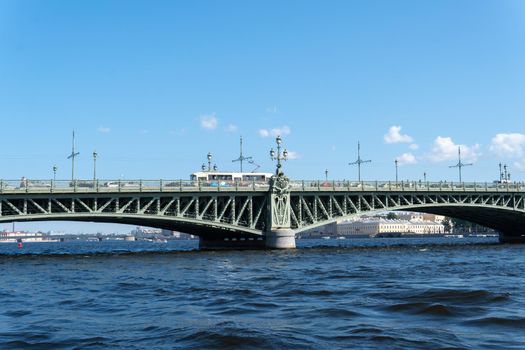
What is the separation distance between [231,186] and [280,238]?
881cm

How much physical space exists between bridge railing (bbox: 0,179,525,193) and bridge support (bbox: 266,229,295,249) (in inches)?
219

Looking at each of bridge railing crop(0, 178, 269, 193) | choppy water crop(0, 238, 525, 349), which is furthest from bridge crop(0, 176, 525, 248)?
choppy water crop(0, 238, 525, 349)

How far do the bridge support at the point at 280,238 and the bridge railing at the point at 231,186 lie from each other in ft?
18.2

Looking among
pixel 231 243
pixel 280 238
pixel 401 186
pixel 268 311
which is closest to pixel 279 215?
pixel 280 238

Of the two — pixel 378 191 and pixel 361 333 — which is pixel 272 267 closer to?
pixel 361 333

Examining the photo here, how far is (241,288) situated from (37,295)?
993 cm

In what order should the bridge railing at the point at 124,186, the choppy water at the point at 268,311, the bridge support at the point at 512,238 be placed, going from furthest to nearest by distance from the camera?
the bridge support at the point at 512,238 < the bridge railing at the point at 124,186 < the choppy water at the point at 268,311

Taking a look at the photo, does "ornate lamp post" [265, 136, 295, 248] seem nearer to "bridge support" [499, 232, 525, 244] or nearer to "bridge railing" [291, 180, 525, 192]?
"bridge railing" [291, 180, 525, 192]

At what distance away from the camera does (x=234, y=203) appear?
71.9 meters

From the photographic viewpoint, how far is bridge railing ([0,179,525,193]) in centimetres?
6119

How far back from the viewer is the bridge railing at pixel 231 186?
6119 centimetres

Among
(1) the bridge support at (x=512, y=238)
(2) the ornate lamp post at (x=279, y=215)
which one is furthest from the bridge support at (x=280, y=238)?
(1) the bridge support at (x=512, y=238)

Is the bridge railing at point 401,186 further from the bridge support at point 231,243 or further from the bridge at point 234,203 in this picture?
the bridge support at point 231,243

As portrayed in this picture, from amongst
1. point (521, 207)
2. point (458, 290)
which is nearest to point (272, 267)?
point (458, 290)
